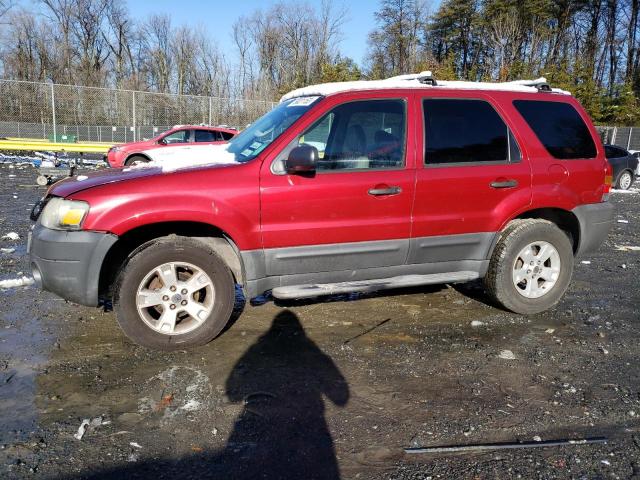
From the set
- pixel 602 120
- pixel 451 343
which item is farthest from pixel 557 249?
pixel 602 120

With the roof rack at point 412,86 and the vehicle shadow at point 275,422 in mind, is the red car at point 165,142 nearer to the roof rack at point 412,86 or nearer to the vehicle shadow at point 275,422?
the roof rack at point 412,86

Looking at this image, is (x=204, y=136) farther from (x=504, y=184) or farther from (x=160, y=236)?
(x=504, y=184)

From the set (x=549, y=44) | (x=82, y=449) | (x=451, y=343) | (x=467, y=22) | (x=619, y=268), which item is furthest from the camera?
(x=467, y=22)

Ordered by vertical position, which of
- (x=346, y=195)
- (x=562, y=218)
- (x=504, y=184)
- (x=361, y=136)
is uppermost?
(x=361, y=136)

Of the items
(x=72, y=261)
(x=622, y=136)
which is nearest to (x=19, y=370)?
(x=72, y=261)

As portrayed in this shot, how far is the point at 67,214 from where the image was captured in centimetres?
345

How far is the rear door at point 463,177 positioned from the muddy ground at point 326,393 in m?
0.74

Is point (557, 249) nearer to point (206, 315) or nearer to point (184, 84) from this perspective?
point (206, 315)

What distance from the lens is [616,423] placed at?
9.39 ft

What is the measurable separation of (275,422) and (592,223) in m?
3.62

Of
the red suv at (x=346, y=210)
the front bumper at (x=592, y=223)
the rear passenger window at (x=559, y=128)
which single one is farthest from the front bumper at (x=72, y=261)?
the front bumper at (x=592, y=223)

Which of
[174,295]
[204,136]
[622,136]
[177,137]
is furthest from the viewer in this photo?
[622,136]

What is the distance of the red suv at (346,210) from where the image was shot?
3549mm

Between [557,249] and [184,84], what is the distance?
5315cm
